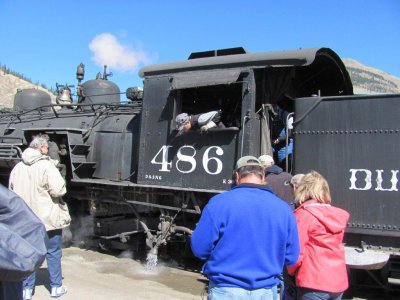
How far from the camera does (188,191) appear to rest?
5711mm

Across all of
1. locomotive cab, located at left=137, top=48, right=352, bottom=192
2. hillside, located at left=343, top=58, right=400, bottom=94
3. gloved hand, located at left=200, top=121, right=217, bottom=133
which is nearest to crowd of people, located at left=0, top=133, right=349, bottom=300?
locomotive cab, located at left=137, top=48, right=352, bottom=192

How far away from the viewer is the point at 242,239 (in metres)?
2.38

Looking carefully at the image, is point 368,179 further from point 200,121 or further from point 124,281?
point 124,281

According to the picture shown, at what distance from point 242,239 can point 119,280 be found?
12.2ft

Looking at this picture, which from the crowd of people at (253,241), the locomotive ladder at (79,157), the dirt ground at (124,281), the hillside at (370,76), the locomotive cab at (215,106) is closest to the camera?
the crowd of people at (253,241)

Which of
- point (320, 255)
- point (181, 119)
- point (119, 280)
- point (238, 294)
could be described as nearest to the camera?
point (238, 294)

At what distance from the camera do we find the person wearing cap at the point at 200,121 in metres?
5.39

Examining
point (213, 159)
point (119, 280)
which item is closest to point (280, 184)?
point (213, 159)

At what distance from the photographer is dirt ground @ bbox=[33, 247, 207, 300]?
5043 mm

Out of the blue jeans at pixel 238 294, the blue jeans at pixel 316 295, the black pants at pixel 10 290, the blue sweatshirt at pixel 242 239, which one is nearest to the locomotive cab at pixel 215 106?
the blue jeans at pixel 316 295

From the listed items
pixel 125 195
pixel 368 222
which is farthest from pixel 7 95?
pixel 368 222

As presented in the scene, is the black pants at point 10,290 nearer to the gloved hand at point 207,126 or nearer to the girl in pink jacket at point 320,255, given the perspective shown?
the girl in pink jacket at point 320,255

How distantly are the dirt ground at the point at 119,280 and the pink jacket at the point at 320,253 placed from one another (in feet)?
8.17

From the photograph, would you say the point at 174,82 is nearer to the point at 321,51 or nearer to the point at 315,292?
the point at 321,51
